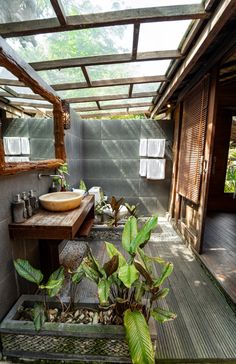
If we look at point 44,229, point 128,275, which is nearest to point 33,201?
point 44,229

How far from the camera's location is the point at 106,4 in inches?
50.6

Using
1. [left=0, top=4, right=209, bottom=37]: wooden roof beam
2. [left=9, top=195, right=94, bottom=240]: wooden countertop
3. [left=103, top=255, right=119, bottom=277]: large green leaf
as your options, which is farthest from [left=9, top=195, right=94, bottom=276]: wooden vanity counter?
[left=0, top=4, right=209, bottom=37]: wooden roof beam

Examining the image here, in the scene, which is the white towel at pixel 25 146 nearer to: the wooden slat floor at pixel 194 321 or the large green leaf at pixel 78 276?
the large green leaf at pixel 78 276

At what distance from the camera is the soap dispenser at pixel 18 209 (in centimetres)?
139

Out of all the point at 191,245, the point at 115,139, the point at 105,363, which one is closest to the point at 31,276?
the point at 105,363

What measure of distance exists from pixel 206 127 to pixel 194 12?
1160mm

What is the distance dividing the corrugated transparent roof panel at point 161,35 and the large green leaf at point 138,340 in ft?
6.94

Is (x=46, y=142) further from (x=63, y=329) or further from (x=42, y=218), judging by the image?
(x=63, y=329)

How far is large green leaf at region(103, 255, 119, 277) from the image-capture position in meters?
1.20

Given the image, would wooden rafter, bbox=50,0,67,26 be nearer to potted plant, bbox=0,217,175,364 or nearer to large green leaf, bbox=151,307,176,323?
potted plant, bbox=0,217,175,364

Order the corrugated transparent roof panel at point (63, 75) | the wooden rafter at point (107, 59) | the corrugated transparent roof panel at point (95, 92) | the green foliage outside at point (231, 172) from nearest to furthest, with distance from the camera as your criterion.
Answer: the wooden rafter at point (107, 59) → the corrugated transparent roof panel at point (63, 75) → the corrugated transparent roof panel at point (95, 92) → the green foliage outside at point (231, 172)

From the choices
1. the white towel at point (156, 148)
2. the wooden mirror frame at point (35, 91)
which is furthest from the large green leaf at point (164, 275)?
the white towel at point (156, 148)

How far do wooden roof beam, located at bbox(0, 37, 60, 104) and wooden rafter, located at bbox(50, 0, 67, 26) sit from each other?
0.40 m

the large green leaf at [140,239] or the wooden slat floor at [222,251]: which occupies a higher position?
the large green leaf at [140,239]
